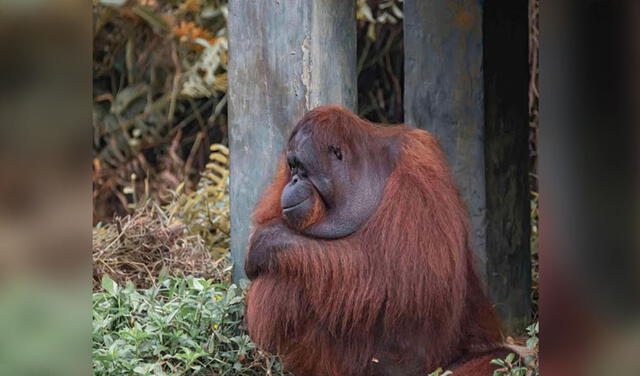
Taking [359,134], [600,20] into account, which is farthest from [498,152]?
[600,20]

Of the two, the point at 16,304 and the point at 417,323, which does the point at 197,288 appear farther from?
the point at 16,304

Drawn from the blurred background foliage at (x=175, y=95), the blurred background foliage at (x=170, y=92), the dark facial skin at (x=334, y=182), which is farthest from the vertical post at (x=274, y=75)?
the blurred background foliage at (x=170, y=92)

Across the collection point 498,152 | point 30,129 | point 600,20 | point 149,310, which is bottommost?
point 149,310

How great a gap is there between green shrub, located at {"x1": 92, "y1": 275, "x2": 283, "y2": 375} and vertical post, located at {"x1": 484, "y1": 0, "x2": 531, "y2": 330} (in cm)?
153

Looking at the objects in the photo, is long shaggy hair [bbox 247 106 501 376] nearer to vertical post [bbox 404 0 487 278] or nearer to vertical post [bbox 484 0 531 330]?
vertical post [bbox 404 0 487 278]

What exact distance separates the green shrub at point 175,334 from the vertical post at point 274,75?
270 mm

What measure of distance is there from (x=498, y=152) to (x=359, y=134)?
143 centimetres

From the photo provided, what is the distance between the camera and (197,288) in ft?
14.3

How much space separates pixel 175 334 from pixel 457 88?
76.2 inches

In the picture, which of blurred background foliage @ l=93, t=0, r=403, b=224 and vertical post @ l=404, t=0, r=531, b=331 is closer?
vertical post @ l=404, t=0, r=531, b=331

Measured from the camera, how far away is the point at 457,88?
501 centimetres

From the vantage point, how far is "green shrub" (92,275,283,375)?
372 centimetres

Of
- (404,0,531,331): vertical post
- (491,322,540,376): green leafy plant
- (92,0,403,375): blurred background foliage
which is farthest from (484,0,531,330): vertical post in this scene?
(92,0,403,375): blurred background foliage

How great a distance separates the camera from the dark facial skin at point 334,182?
378cm
